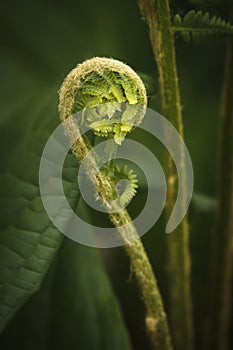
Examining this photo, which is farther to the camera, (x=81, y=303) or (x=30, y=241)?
(x=81, y=303)

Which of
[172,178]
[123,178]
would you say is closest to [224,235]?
[172,178]

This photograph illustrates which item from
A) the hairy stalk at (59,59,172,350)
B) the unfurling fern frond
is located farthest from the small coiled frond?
the unfurling fern frond

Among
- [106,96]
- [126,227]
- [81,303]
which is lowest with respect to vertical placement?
[81,303]

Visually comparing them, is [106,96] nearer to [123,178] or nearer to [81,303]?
[123,178]

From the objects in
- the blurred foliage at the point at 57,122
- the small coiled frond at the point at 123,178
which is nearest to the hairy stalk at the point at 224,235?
the blurred foliage at the point at 57,122

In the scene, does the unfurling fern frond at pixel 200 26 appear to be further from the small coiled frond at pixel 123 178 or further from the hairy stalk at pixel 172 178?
the small coiled frond at pixel 123 178

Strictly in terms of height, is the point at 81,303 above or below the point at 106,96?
below
